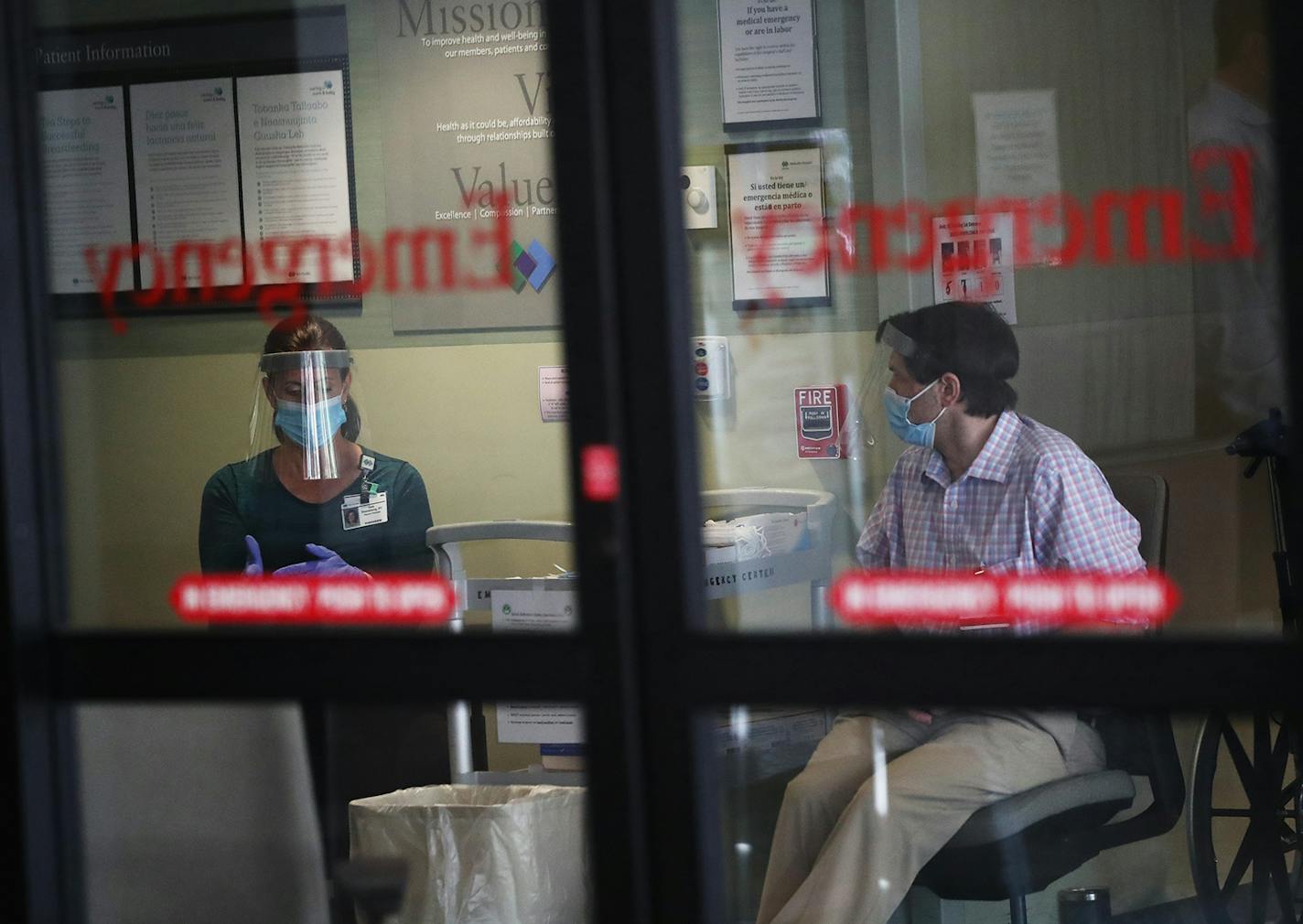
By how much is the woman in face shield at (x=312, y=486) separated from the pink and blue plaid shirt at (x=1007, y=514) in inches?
30.0

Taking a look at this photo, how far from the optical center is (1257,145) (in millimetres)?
1623

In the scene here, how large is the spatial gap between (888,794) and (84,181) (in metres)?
1.57

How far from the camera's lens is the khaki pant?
2.27m

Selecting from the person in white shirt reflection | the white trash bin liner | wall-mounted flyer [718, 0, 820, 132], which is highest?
wall-mounted flyer [718, 0, 820, 132]

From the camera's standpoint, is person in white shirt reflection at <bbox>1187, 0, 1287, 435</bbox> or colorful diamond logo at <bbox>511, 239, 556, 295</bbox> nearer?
person in white shirt reflection at <bbox>1187, 0, 1287, 435</bbox>

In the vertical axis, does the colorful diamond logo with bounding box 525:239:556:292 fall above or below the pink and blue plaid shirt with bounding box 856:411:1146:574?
above

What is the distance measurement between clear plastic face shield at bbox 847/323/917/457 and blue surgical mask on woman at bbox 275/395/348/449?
0.91 meters

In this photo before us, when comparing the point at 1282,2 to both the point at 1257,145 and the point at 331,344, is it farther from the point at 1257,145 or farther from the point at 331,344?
the point at 331,344

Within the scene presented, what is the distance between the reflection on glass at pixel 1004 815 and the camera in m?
2.28

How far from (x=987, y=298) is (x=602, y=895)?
3.84 ft

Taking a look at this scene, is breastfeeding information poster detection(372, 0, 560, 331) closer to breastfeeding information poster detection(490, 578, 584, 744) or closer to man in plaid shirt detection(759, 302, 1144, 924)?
breastfeeding information poster detection(490, 578, 584, 744)

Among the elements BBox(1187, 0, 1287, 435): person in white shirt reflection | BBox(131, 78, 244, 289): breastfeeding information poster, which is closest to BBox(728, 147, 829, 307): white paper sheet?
BBox(1187, 0, 1287, 435): person in white shirt reflection

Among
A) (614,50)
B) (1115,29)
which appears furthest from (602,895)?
(1115,29)

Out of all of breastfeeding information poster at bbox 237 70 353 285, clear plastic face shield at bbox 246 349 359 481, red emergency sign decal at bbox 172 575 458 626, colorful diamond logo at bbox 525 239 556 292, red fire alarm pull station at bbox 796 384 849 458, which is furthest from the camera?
red fire alarm pull station at bbox 796 384 849 458
